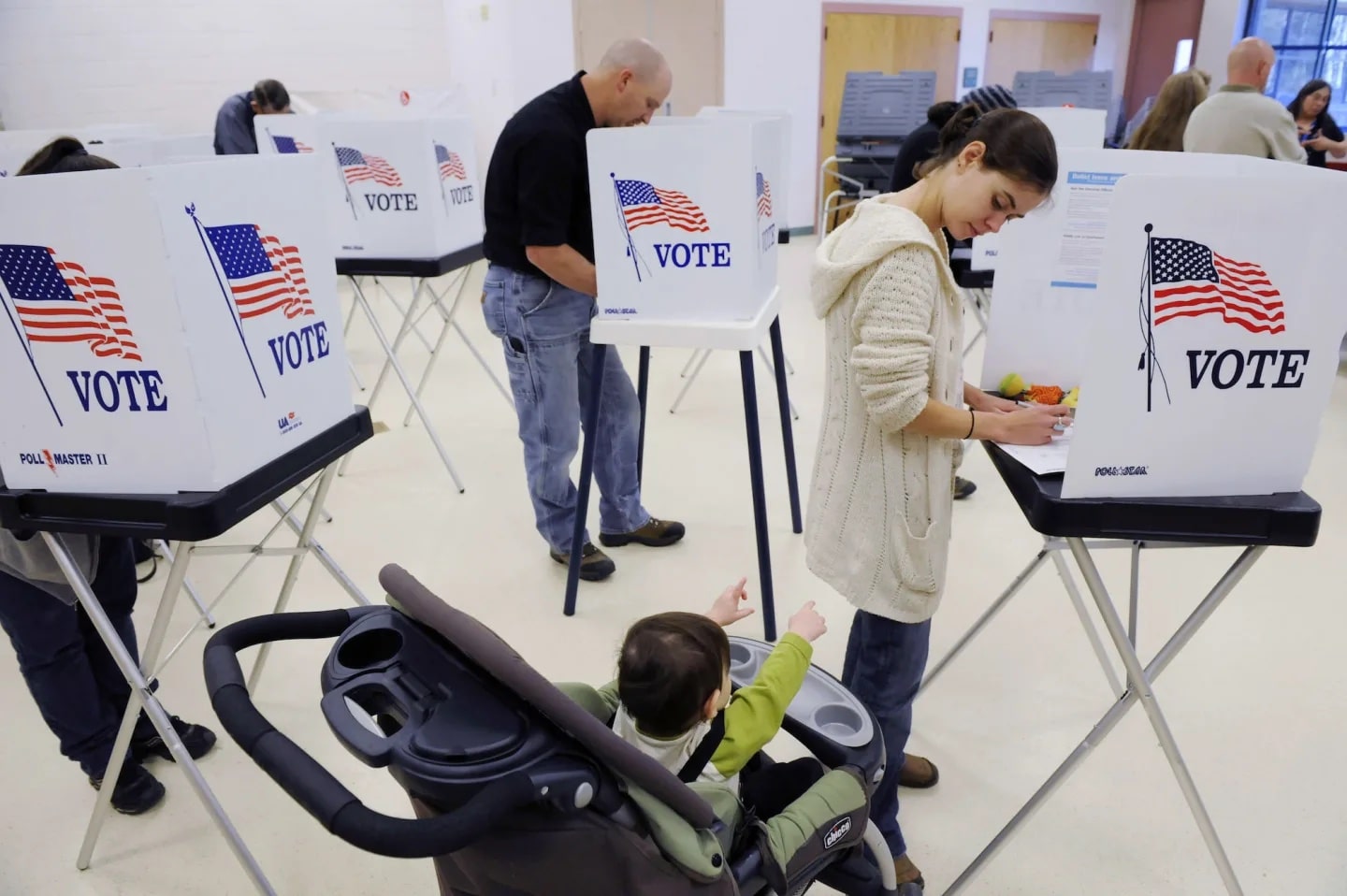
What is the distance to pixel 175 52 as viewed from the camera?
6.73 meters

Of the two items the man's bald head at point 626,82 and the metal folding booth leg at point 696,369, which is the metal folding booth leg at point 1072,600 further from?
the metal folding booth leg at point 696,369

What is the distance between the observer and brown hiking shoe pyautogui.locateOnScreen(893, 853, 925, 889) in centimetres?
151

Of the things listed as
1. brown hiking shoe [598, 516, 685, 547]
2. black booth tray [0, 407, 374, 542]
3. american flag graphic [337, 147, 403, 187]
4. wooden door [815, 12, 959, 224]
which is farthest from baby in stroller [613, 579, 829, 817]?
wooden door [815, 12, 959, 224]

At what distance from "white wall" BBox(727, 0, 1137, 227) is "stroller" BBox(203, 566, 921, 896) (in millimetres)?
6586

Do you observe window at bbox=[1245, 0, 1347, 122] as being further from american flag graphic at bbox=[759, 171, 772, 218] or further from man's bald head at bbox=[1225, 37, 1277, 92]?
american flag graphic at bbox=[759, 171, 772, 218]

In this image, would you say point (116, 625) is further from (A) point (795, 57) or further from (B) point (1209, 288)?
(A) point (795, 57)

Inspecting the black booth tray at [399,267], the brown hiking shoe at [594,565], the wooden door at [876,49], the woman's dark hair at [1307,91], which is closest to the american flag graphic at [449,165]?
the black booth tray at [399,267]

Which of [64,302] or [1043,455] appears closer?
[64,302]

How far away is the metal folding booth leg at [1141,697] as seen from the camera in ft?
4.15

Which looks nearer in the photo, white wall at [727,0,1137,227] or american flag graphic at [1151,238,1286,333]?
american flag graphic at [1151,238,1286,333]

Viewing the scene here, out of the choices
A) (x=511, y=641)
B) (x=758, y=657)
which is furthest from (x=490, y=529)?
(x=758, y=657)

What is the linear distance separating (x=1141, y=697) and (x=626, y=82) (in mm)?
1743

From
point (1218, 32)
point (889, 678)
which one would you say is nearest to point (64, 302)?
point (889, 678)

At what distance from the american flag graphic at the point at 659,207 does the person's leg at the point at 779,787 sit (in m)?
1.23
